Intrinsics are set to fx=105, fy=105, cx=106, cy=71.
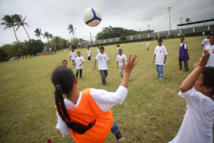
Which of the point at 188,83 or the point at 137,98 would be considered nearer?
the point at 188,83

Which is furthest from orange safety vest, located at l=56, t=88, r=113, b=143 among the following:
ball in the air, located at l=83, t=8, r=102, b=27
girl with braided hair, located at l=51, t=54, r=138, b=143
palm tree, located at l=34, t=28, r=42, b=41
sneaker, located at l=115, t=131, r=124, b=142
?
palm tree, located at l=34, t=28, r=42, b=41

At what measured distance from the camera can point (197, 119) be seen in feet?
4.81

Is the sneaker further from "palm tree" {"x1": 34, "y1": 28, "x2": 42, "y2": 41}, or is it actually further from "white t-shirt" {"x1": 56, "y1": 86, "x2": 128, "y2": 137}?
"palm tree" {"x1": 34, "y1": 28, "x2": 42, "y2": 41}

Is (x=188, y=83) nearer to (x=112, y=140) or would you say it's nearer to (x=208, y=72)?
(x=208, y=72)

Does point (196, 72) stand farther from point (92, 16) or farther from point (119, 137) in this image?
point (92, 16)

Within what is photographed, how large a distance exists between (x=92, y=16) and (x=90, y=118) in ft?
12.9

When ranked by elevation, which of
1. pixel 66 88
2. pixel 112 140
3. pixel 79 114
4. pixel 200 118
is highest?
pixel 66 88

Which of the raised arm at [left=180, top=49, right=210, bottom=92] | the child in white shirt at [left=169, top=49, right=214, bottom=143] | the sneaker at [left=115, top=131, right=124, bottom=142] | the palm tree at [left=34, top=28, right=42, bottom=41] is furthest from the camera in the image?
the palm tree at [left=34, top=28, right=42, bottom=41]

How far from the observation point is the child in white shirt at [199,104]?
1.28m

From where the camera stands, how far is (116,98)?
1.23 meters

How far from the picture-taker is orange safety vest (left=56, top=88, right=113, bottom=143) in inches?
50.9

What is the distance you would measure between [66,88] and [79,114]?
366mm

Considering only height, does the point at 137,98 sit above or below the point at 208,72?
below

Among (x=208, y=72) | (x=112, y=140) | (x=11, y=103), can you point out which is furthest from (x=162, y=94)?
(x=11, y=103)
